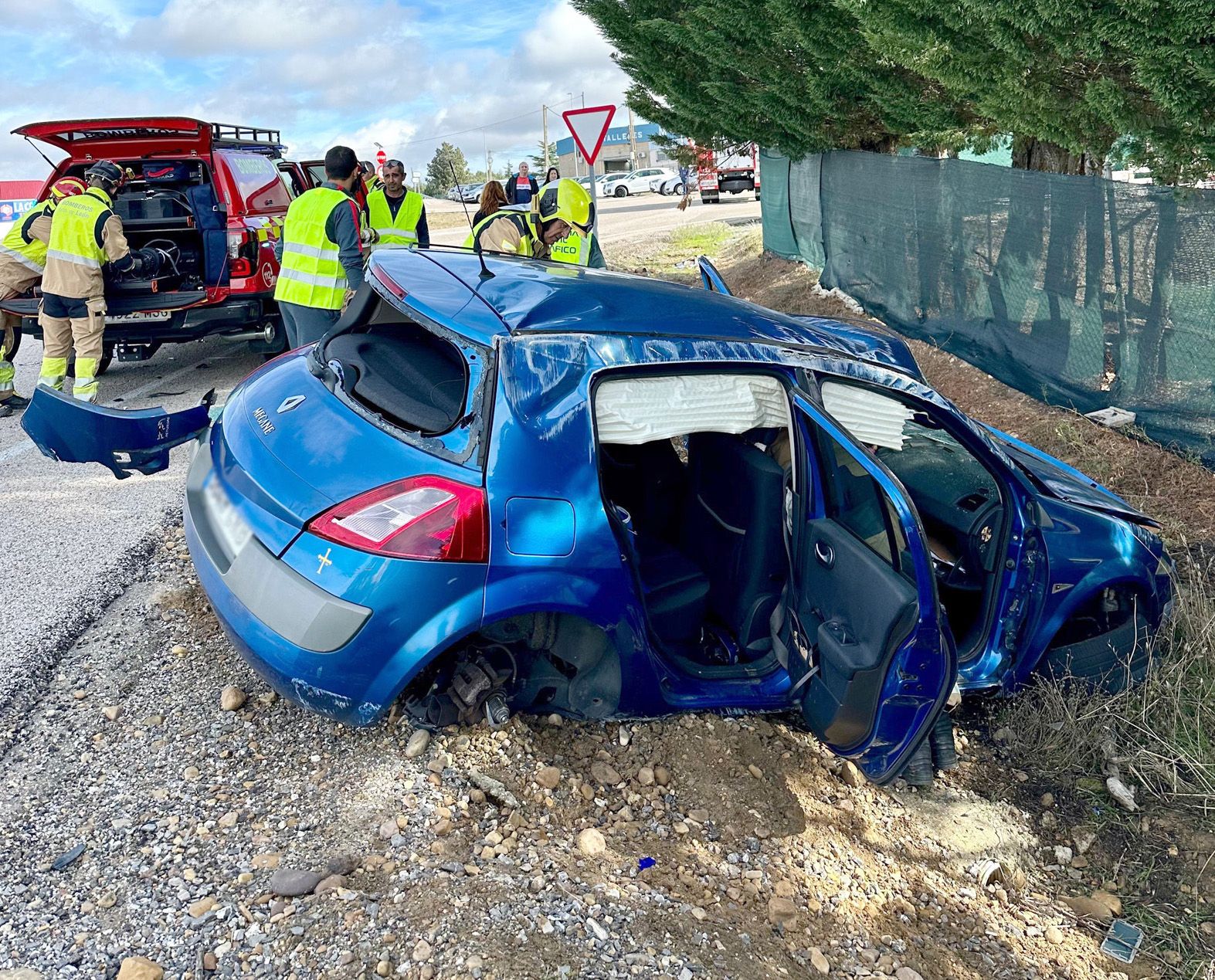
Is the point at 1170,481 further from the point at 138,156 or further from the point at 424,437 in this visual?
the point at 138,156

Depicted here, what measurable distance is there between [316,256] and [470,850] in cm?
442

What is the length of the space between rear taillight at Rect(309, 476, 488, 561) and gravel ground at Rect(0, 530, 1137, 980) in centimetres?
73

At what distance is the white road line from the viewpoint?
6.32m

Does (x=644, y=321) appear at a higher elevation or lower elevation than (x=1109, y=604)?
higher

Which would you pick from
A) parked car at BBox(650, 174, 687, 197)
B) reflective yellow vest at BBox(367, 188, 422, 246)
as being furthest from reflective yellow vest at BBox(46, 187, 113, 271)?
parked car at BBox(650, 174, 687, 197)

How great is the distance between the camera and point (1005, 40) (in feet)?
19.0

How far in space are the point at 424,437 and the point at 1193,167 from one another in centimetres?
521

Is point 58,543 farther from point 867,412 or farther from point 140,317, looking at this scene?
point 867,412

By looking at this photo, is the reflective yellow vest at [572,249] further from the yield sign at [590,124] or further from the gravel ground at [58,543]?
the yield sign at [590,124]

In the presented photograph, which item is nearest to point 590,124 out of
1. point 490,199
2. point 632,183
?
point 490,199

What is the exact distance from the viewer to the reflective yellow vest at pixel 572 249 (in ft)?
23.8

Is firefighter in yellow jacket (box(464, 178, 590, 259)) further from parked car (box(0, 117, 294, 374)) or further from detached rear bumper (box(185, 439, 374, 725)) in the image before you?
detached rear bumper (box(185, 439, 374, 725))

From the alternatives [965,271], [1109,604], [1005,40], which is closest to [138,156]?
[1005,40]

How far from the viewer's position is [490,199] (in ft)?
28.2
